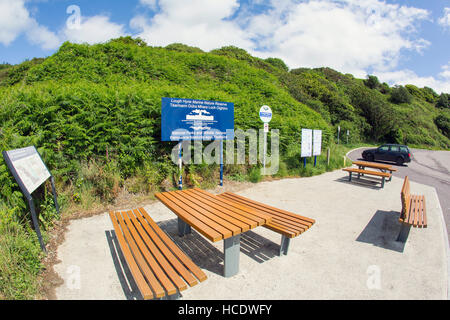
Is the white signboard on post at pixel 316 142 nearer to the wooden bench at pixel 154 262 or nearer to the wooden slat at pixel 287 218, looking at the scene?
the wooden slat at pixel 287 218

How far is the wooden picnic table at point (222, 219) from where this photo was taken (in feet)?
8.41

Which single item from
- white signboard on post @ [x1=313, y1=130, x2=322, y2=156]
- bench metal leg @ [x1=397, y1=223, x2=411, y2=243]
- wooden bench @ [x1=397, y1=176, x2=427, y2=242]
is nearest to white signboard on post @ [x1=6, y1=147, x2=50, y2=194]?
wooden bench @ [x1=397, y1=176, x2=427, y2=242]

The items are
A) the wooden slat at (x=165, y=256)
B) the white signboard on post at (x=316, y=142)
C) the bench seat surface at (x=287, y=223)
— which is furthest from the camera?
the white signboard on post at (x=316, y=142)

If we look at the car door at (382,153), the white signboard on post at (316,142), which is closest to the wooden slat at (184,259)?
the white signboard on post at (316,142)

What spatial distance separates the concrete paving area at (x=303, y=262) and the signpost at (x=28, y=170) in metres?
0.85

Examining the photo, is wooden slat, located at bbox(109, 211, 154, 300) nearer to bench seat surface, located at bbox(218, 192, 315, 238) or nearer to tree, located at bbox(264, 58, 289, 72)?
bench seat surface, located at bbox(218, 192, 315, 238)

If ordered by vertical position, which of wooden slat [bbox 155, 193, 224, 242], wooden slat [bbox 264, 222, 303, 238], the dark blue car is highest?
the dark blue car

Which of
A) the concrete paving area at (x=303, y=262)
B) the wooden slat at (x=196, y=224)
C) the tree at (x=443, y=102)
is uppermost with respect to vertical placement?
the tree at (x=443, y=102)

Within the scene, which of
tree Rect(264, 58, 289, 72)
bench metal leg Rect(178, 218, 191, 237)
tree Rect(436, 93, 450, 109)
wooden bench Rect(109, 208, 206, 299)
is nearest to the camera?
wooden bench Rect(109, 208, 206, 299)

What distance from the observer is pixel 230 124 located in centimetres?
693

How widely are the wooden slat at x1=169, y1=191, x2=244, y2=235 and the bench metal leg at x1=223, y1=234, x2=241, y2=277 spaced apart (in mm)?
203

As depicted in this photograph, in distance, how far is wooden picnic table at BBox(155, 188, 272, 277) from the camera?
2.56 meters

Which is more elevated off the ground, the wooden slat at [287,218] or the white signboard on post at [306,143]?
the white signboard on post at [306,143]
